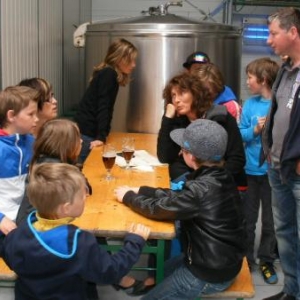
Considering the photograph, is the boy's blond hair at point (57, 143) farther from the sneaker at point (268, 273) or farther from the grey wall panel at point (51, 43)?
the grey wall panel at point (51, 43)

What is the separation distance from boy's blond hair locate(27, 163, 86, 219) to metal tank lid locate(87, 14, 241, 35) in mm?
3216

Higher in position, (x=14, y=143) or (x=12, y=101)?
(x=12, y=101)

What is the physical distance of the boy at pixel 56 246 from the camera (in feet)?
5.09

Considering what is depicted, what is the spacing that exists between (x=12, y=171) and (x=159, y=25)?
2.85 meters

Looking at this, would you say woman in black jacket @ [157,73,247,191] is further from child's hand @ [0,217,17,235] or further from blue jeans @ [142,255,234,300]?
child's hand @ [0,217,17,235]

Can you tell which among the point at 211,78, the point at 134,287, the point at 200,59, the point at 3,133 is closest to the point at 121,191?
the point at 3,133

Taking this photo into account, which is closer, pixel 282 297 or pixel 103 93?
pixel 282 297

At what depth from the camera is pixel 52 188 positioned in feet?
5.14

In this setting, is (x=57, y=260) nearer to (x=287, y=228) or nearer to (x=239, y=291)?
(x=239, y=291)

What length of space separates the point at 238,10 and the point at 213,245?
18.2 ft

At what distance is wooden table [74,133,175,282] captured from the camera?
74.5 inches

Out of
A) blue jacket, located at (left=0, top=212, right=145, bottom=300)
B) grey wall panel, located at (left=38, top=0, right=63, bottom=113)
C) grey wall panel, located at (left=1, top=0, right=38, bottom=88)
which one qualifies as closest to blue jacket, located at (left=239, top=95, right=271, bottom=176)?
blue jacket, located at (left=0, top=212, right=145, bottom=300)

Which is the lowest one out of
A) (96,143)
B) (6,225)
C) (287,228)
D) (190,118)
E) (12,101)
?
(287,228)

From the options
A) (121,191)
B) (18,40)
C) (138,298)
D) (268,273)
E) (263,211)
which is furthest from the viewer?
(18,40)
